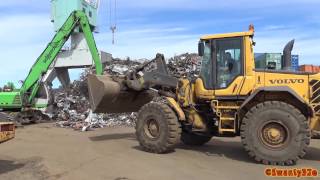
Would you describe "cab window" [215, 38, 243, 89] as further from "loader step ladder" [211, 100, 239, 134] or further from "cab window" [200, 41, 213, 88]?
"loader step ladder" [211, 100, 239, 134]

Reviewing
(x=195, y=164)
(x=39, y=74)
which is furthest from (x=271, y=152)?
(x=39, y=74)

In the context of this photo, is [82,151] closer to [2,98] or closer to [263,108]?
[263,108]

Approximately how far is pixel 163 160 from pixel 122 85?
3.36m

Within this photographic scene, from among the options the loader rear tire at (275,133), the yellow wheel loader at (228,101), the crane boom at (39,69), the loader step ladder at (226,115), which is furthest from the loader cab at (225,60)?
the crane boom at (39,69)

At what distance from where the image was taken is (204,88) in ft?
40.2

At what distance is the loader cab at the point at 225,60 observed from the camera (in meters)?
11.6

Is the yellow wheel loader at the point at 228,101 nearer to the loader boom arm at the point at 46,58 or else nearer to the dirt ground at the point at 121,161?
the dirt ground at the point at 121,161

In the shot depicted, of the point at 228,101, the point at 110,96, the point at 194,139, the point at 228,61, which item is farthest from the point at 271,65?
the point at 110,96

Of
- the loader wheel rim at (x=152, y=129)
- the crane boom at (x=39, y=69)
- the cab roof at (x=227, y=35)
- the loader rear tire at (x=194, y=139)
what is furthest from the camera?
the crane boom at (x=39, y=69)

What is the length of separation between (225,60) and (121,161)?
11.3 ft

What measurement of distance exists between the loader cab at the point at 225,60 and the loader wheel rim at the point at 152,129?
159 centimetres

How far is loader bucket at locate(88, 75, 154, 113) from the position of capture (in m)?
13.5

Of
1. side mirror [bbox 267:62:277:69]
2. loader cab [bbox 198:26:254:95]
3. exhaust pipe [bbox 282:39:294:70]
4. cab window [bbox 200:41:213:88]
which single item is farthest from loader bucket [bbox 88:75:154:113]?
exhaust pipe [bbox 282:39:294:70]

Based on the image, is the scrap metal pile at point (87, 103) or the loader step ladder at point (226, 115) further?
the scrap metal pile at point (87, 103)
